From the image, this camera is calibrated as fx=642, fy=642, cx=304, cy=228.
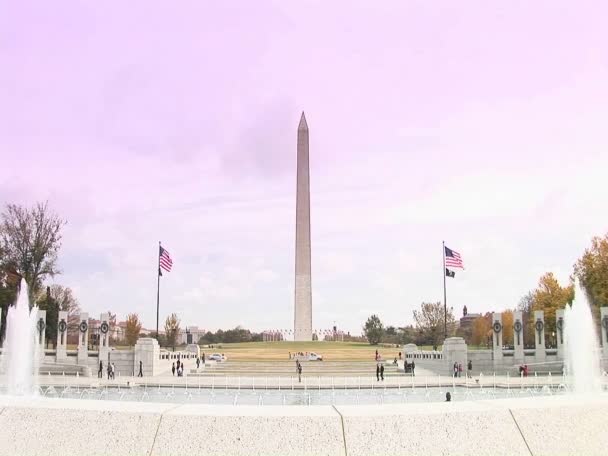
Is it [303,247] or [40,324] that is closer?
[40,324]

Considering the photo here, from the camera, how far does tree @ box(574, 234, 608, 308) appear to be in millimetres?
56531

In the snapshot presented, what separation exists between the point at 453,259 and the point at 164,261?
2178cm

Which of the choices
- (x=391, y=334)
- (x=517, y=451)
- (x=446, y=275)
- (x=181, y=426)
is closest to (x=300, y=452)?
(x=181, y=426)

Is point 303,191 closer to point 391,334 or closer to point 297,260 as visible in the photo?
point 297,260

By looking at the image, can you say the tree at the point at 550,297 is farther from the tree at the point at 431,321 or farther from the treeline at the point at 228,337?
the treeline at the point at 228,337

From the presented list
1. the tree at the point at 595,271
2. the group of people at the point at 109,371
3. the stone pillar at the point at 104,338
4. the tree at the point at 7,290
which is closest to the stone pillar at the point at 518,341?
the tree at the point at 595,271

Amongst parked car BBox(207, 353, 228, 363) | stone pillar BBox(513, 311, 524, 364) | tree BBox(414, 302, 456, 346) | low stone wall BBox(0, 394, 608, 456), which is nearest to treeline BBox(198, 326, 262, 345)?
tree BBox(414, 302, 456, 346)

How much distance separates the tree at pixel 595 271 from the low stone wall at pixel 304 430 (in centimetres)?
5651

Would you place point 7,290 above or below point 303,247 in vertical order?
below

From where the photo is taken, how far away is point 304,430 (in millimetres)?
4000

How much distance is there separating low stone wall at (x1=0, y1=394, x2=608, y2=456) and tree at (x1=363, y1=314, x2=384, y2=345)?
97.1 meters

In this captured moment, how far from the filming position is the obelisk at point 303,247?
7481cm

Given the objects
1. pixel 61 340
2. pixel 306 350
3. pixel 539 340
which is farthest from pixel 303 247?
pixel 61 340

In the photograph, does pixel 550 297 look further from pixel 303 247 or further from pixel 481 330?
pixel 481 330
